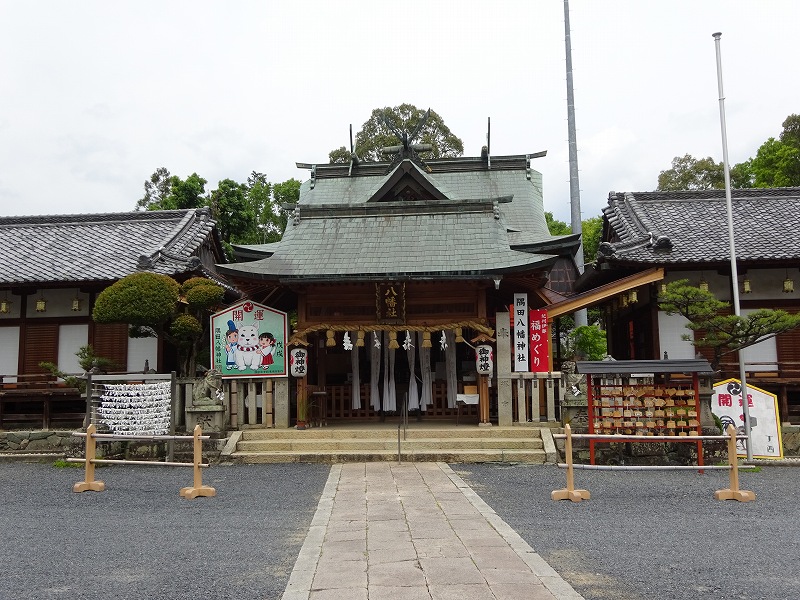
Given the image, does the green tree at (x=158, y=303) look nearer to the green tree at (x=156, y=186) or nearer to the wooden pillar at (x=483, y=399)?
→ the wooden pillar at (x=483, y=399)

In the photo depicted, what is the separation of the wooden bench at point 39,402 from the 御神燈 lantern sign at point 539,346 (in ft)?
33.9

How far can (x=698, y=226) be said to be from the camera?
1619 cm

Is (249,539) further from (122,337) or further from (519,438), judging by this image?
(122,337)

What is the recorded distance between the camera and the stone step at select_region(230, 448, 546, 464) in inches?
440

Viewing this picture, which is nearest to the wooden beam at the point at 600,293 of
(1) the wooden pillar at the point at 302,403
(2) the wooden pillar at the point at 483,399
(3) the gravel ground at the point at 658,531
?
(2) the wooden pillar at the point at 483,399

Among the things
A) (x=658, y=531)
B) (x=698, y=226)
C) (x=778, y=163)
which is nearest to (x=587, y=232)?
(x=778, y=163)

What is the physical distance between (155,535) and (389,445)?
5.69 m

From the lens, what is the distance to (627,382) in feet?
37.0

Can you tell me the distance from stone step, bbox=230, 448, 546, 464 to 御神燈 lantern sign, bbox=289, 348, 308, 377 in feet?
6.07

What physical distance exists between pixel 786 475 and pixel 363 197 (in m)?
14.9

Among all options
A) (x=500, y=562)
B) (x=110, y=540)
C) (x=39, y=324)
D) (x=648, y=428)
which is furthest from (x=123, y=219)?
(x=500, y=562)

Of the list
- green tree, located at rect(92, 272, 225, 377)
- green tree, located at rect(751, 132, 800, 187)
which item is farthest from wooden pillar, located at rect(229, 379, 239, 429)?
green tree, located at rect(751, 132, 800, 187)

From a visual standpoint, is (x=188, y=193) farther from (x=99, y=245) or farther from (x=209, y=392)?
(x=209, y=392)

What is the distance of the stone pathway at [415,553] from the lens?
177 inches
